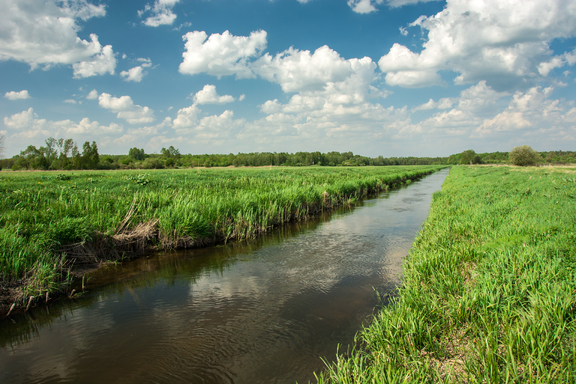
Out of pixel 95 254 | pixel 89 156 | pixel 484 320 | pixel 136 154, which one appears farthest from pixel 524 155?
pixel 136 154

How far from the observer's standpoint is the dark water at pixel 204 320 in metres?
3.96

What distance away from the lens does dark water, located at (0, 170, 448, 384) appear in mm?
3957

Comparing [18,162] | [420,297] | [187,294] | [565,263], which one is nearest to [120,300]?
[187,294]

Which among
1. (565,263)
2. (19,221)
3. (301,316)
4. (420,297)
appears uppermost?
(19,221)

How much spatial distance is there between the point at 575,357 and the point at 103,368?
549 cm

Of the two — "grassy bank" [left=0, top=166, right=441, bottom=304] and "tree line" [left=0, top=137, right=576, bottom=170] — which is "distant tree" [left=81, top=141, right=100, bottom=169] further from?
"grassy bank" [left=0, top=166, right=441, bottom=304]

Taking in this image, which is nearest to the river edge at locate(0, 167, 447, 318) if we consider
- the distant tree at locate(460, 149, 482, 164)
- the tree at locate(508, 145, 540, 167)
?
the tree at locate(508, 145, 540, 167)

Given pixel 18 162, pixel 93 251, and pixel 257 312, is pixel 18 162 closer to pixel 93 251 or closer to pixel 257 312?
pixel 93 251

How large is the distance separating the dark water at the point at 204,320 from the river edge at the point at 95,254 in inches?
12.1

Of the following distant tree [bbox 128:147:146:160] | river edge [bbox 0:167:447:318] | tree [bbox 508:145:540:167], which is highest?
distant tree [bbox 128:147:146:160]

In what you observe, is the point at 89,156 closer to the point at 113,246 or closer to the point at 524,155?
the point at 113,246

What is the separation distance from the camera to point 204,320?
512 cm

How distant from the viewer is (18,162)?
2709 inches

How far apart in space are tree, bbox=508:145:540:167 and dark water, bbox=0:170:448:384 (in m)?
89.8
